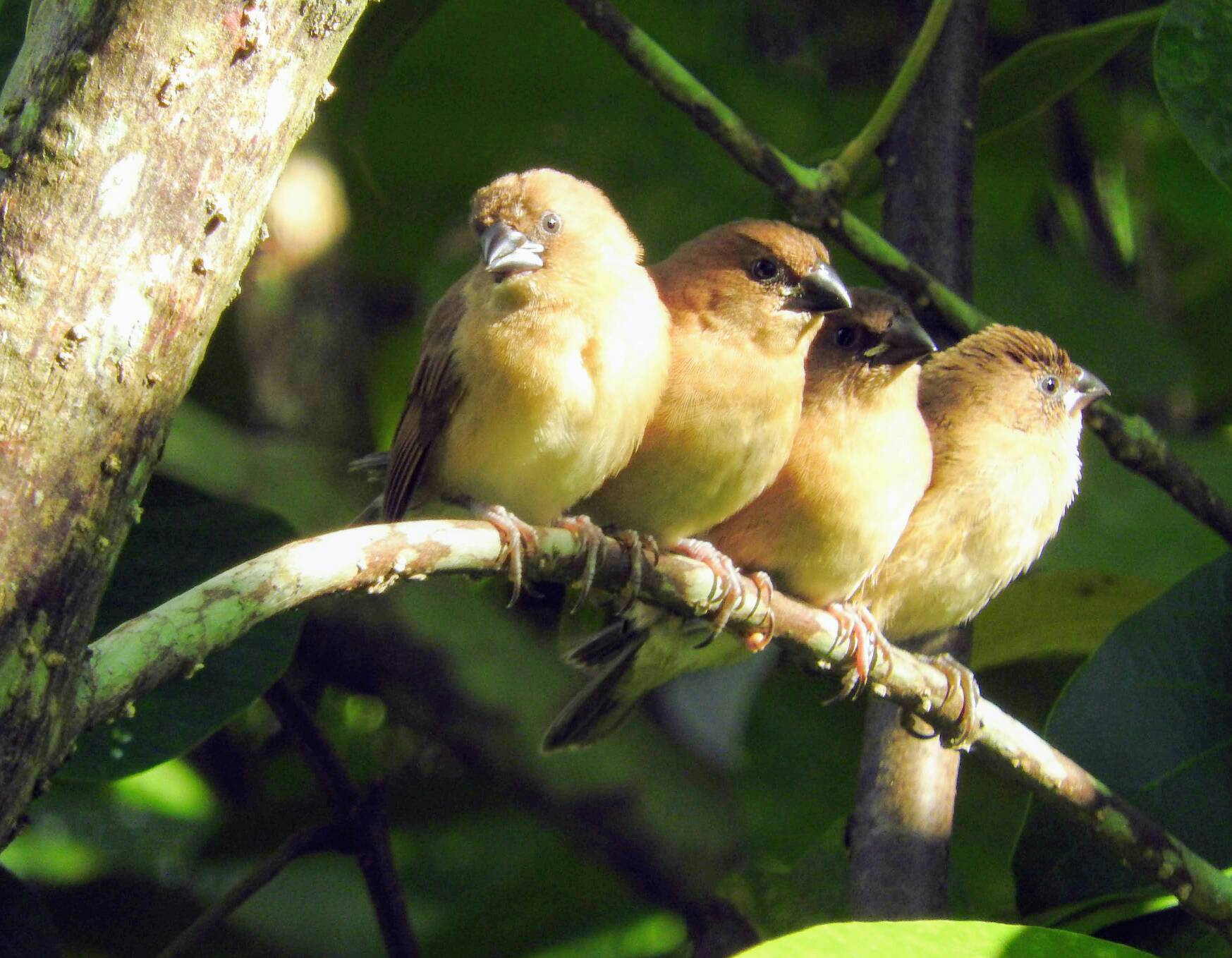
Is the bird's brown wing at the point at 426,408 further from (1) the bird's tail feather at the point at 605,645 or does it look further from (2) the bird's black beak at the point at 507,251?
(1) the bird's tail feather at the point at 605,645

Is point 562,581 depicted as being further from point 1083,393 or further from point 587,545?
point 1083,393

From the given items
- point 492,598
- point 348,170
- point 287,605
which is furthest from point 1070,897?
point 348,170

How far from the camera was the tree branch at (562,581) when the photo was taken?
1651 millimetres

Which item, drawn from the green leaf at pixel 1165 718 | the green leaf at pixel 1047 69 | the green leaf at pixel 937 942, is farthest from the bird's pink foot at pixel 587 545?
the green leaf at pixel 1047 69

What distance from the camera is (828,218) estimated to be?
3.22 meters

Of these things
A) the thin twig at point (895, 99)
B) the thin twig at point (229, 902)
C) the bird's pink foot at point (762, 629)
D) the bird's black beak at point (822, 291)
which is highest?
the thin twig at point (895, 99)

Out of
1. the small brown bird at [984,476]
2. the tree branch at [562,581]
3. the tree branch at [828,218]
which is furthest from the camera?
the small brown bird at [984,476]

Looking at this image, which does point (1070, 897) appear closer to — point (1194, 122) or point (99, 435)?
point (1194, 122)

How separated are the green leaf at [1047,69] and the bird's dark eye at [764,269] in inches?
39.4

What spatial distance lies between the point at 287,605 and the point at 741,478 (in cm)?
128

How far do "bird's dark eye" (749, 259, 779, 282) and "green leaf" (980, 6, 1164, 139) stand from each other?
3.28 ft

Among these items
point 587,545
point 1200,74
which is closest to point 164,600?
point 587,545

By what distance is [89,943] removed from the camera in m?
3.53

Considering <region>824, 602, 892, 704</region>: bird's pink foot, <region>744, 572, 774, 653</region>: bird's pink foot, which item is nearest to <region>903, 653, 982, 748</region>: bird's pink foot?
<region>824, 602, 892, 704</region>: bird's pink foot
